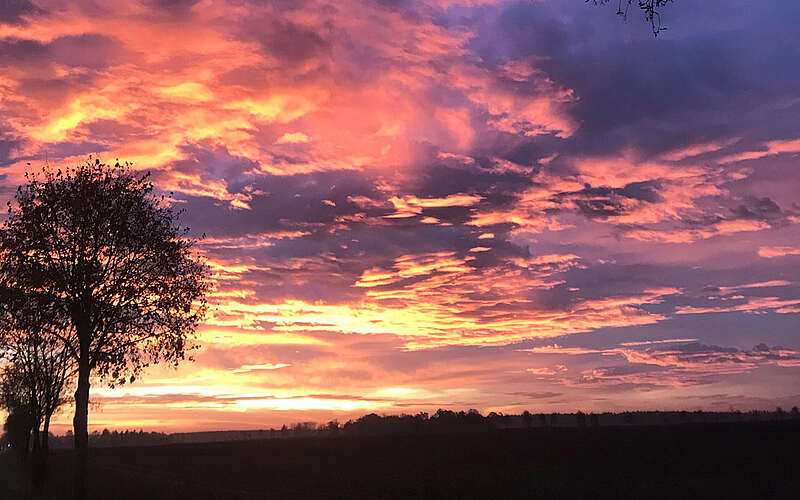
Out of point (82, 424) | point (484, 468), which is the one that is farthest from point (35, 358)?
point (484, 468)

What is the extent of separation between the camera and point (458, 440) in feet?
409

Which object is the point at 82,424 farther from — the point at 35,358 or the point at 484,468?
the point at 484,468

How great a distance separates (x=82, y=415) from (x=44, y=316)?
6232 millimetres

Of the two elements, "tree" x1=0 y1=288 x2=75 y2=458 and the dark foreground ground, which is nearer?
"tree" x1=0 y1=288 x2=75 y2=458

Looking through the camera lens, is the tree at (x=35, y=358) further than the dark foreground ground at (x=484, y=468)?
No

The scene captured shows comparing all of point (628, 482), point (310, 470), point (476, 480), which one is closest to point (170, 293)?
point (476, 480)

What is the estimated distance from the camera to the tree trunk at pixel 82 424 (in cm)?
3888

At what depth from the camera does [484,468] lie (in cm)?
8769

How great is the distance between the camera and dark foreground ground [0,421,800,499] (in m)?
63.3

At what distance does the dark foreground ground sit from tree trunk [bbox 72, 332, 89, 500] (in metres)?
9.83

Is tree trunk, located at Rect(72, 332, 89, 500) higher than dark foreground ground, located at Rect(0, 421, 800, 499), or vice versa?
tree trunk, located at Rect(72, 332, 89, 500)

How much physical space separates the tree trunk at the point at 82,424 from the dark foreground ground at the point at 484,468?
9829mm

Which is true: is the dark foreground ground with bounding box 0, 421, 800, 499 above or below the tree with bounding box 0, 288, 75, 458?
below

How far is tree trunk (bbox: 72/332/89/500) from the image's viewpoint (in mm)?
38875
